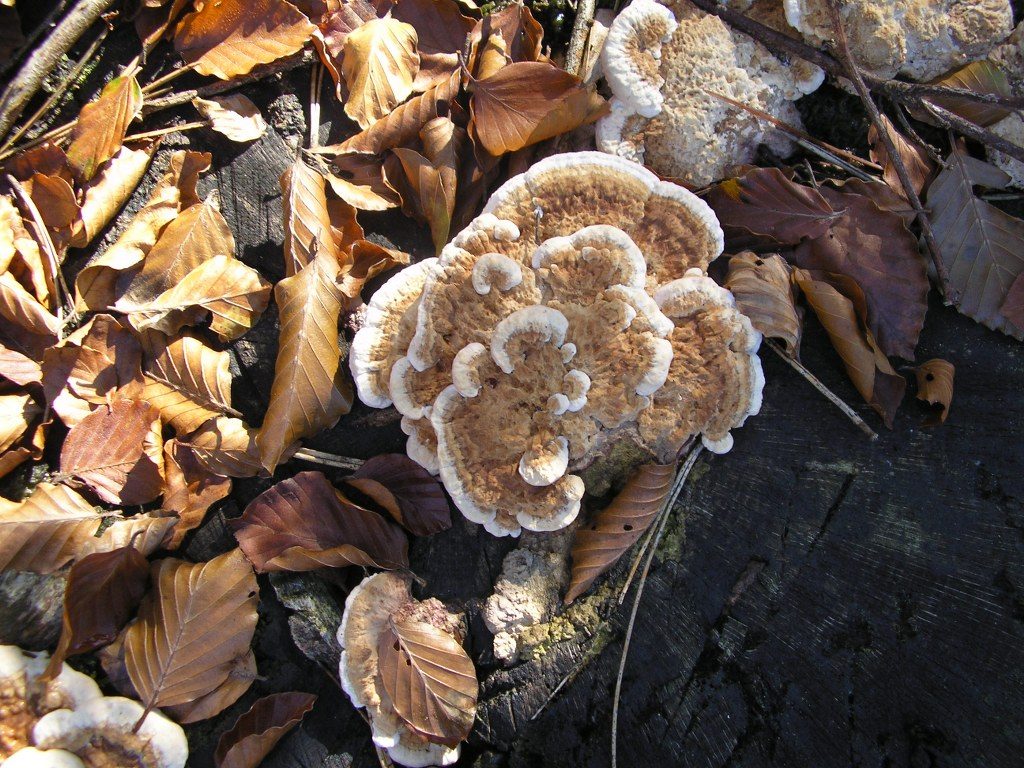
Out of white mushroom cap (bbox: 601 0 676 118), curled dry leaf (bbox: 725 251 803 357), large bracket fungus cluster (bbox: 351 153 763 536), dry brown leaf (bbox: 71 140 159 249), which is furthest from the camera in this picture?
dry brown leaf (bbox: 71 140 159 249)

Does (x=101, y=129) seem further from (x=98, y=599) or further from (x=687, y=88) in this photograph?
(x=687, y=88)

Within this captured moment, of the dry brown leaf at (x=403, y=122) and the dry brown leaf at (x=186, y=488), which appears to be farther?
the dry brown leaf at (x=403, y=122)

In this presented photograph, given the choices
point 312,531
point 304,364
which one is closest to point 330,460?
point 312,531

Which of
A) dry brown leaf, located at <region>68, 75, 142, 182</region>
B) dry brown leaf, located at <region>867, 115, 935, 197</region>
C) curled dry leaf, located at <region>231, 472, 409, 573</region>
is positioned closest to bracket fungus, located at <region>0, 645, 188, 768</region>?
curled dry leaf, located at <region>231, 472, 409, 573</region>

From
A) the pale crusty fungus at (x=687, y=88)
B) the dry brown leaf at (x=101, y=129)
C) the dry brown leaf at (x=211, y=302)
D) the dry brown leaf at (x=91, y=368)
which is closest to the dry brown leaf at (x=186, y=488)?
the dry brown leaf at (x=91, y=368)

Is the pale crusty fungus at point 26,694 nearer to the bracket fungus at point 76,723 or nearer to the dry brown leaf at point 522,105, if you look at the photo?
the bracket fungus at point 76,723

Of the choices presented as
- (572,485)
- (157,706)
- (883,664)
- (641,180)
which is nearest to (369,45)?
(641,180)

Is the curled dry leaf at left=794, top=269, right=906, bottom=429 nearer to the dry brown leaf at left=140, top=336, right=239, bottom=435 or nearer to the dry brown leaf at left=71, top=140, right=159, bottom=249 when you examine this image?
the dry brown leaf at left=140, top=336, right=239, bottom=435
